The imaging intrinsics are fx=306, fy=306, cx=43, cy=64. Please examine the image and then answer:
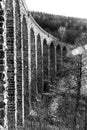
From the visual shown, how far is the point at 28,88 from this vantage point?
23.3m

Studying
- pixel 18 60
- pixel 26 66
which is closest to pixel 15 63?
pixel 18 60

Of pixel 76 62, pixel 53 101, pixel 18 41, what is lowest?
pixel 53 101

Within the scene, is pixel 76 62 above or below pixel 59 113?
above

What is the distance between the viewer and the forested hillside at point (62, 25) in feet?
199

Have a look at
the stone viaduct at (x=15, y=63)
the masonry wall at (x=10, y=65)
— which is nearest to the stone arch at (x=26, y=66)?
the stone viaduct at (x=15, y=63)

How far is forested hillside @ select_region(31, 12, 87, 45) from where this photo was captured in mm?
60531

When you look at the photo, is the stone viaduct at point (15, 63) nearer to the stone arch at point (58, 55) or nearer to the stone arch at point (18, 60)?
the stone arch at point (18, 60)

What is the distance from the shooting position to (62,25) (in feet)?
225

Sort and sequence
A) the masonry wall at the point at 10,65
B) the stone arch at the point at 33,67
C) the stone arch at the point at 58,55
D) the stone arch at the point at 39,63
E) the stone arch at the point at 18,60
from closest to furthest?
the masonry wall at the point at 10,65 → the stone arch at the point at 18,60 → the stone arch at the point at 33,67 → the stone arch at the point at 39,63 → the stone arch at the point at 58,55

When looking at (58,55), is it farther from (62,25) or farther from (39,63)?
(62,25)

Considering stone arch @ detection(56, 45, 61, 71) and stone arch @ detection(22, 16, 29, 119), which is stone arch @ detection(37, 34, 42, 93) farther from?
stone arch @ detection(56, 45, 61, 71)

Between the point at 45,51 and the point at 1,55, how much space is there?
20.8m

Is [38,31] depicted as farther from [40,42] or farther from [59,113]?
[59,113]

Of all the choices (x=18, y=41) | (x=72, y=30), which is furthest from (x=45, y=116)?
(x=72, y=30)
